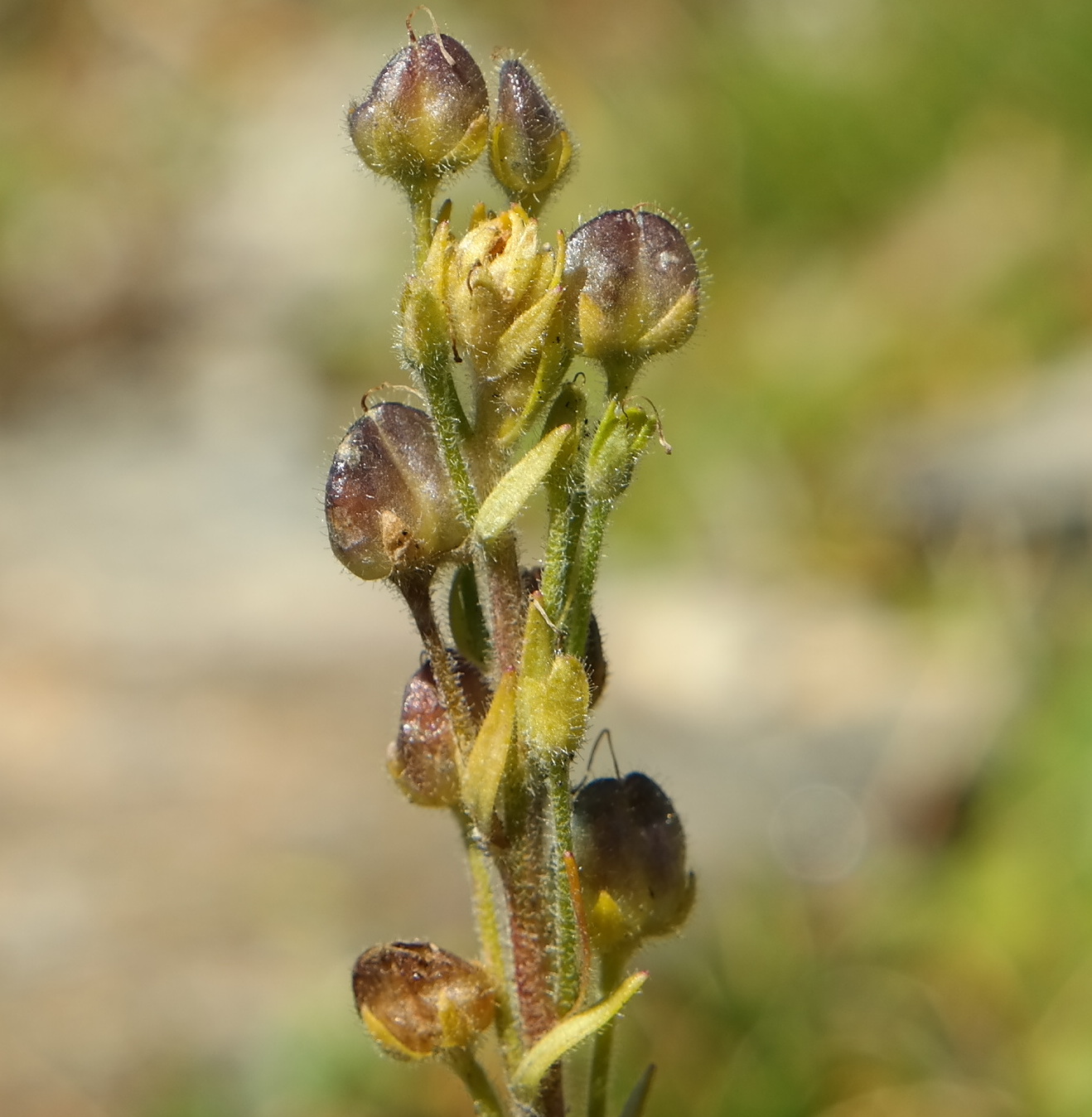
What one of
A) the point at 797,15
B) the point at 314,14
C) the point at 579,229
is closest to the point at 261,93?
the point at 314,14

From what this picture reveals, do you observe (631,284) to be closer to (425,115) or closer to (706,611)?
(425,115)

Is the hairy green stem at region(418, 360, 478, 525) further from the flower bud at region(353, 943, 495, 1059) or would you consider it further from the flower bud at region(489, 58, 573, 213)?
the flower bud at region(353, 943, 495, 1059)

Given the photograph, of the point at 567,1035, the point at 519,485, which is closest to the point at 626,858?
the point at 567,1035

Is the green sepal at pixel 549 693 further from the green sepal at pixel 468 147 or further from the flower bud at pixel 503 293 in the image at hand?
the green sepal at pixel 468 147

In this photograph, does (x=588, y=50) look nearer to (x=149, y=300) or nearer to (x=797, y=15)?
(x=797, y=15)

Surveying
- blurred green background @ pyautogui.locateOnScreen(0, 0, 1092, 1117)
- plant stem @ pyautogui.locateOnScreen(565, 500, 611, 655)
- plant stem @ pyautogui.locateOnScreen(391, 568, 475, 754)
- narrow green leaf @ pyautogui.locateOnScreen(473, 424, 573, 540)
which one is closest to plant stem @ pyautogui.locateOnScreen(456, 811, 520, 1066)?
plant stem @ pyautogui.locateOnScreen(391, 568, 475, 754)
